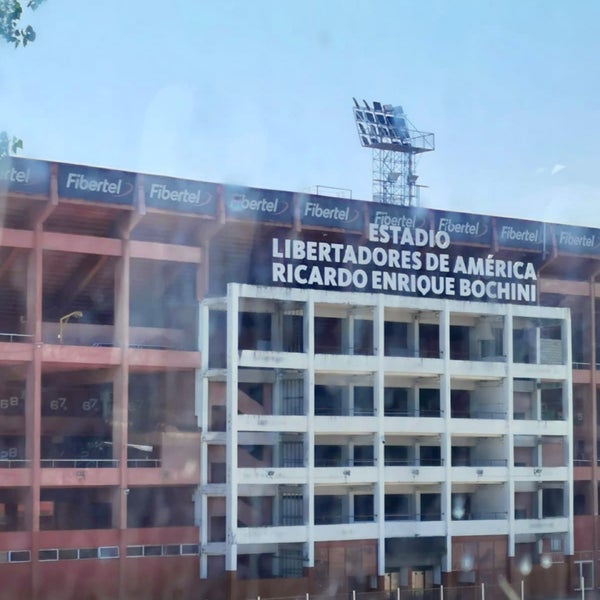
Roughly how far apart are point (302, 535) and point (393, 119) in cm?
2152

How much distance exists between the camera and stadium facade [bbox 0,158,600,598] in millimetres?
41469

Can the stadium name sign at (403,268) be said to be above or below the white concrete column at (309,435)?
above

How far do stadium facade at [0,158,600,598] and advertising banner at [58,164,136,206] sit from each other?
85 millimetres

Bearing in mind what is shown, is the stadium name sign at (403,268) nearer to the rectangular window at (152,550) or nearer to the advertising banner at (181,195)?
the advertising banner at (181,195)

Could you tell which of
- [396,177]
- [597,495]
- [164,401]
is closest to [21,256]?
[164,401]

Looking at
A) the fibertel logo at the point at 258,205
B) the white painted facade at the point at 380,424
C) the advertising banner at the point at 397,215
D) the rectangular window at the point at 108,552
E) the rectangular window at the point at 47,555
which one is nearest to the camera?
the rectangular window at the point at 47,555

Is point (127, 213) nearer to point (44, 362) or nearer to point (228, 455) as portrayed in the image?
point (44, 362)

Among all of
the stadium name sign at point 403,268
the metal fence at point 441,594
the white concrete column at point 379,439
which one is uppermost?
the stadium name sign at point 403,268

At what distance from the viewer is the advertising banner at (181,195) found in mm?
42344

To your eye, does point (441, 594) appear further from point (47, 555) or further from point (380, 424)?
point (47, 555)

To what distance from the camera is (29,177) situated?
40.1 metres

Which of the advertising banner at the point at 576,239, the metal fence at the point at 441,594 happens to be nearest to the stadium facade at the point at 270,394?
the advertising banner at the point at 576,239

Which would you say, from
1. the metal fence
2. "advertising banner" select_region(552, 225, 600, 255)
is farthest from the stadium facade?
the metal fence

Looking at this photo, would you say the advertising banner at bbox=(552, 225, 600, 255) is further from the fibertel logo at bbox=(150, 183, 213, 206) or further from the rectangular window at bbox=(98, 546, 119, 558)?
the rectangular window at bbox=(98, 546, 119, 558)
